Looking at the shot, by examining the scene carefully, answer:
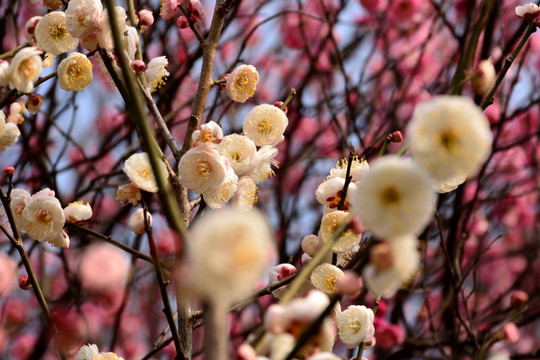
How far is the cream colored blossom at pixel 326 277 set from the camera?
1.46 metres

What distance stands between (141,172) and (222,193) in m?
0.21

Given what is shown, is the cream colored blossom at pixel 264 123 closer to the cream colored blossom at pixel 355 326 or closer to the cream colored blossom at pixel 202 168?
the cream colored blossom at pixel 202 168

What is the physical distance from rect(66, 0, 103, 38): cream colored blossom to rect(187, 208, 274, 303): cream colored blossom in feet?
3.36

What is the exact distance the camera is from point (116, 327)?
2797 mm

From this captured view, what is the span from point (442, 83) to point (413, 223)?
3.41 meters

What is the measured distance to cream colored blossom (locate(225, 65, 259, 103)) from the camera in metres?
1.77

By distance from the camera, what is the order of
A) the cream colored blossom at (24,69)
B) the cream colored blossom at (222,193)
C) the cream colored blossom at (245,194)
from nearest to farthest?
the cream colored blossom at (24,69) < the cream colored blossom at (222,193) < the cream colored blossom at (245,194)

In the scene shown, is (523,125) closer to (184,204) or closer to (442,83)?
(442,83)

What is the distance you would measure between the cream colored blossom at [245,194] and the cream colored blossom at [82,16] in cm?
57

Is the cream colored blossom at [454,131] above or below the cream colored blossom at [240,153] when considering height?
below

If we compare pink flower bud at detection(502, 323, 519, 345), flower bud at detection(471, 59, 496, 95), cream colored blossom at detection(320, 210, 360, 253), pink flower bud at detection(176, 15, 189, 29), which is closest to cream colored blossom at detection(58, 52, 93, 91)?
pink flower bud at detection(176, 15, 189, 29)

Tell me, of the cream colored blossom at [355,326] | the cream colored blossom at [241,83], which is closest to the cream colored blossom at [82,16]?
the cream colored blossom at [241,83]

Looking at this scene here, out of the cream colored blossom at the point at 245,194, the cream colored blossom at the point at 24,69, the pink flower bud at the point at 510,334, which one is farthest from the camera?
the cream colored blossom at the point at 245,194

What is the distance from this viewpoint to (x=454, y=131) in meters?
0.87
